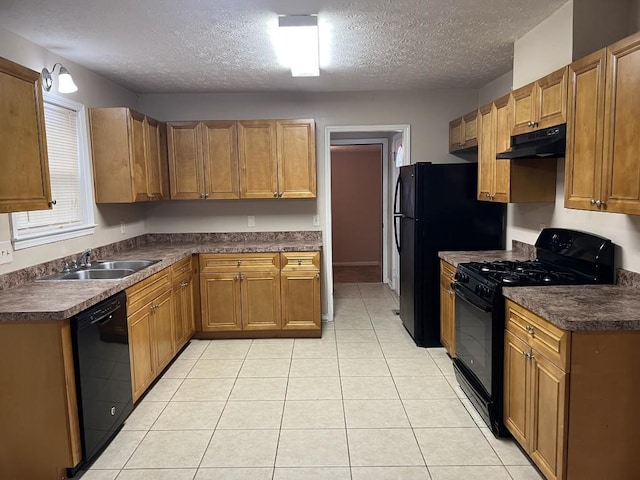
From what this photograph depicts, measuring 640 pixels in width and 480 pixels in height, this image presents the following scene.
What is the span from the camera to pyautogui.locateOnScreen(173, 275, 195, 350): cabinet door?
12.8ft

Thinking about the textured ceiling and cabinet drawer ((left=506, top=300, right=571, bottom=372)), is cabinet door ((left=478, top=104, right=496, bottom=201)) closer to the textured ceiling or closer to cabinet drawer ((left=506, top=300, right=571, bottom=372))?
the textured ceiling

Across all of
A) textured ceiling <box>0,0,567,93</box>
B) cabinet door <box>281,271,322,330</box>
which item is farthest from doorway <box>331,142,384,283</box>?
textured ceiling <box>0,0,567,93</box>

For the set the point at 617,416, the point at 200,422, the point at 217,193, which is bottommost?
the point at 200,422

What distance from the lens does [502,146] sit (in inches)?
131

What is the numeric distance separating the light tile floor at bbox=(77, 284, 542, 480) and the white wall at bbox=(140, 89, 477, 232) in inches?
56.5

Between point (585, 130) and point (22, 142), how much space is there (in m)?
2.96

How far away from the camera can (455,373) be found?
342cm

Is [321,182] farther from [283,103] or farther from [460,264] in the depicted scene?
[460,264]

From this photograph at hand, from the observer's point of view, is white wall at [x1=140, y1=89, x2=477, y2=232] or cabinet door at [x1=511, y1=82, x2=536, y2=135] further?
white wall at [x1=140, y1=89, x2=477, y2=232]

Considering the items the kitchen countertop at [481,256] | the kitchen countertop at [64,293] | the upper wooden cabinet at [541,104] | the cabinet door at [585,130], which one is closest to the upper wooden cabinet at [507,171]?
the upper wooden cabinet at [541,104]

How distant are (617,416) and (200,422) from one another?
2300 millimetres

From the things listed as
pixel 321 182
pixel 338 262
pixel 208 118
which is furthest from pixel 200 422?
pixel 338 262

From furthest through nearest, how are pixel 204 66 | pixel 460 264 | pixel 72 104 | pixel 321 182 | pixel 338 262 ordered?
pixel 338 262, pixel 321 182, pixel 204 66, pixel 72 104, pixel 460 264

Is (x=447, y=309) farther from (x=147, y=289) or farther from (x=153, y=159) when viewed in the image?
(x=153, y=159)
